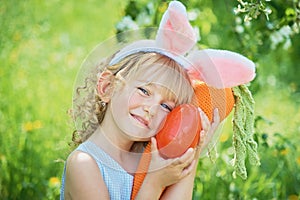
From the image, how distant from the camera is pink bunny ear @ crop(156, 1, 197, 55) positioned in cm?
193

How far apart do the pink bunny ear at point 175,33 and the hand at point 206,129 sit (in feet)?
0.59

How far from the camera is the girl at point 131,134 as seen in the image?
1.85 m

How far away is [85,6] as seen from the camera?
502 cm

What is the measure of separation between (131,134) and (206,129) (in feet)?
0.63

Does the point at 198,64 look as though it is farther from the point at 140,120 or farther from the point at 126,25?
the point at 126,25

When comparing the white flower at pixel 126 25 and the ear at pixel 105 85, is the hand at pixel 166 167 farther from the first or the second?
the white flower at pixel 126 25

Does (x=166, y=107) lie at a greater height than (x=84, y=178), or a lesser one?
greater

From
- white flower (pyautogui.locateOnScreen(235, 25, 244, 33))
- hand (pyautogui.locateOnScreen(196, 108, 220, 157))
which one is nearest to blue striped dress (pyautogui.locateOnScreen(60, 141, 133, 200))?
hand (pyautogui.locateOnScreen(196, 108, 220, 157))

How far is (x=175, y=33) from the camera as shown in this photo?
193 centimetres

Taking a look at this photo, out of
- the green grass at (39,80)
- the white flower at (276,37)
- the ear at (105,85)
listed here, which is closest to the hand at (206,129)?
the ear at (105,85)

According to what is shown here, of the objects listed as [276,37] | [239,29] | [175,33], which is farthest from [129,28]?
[175,33]

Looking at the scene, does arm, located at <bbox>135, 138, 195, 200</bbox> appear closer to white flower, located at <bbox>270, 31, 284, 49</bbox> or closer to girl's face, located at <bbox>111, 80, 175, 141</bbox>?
girl's face, located at <bbox>111, 80, 175, 141</bbox>

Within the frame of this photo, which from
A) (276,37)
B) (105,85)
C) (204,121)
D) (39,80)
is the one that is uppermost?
(105,85)

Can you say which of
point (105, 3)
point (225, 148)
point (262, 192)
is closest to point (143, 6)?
point (225, 148)
